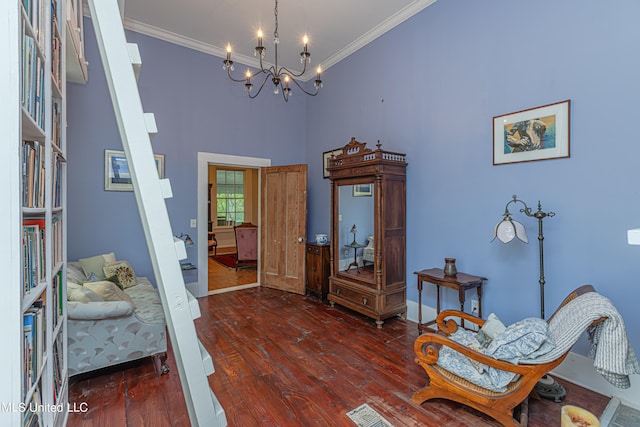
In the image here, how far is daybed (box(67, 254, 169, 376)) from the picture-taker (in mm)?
2189

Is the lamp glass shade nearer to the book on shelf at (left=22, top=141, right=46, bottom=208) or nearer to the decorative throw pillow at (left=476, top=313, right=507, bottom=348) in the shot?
the decorative throw pillow at (left=476, top=313, right=507, bottom=348)

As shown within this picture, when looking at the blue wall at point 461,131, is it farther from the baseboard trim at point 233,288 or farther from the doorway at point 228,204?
the doorway at point 228,204

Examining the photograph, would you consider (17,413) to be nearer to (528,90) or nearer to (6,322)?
(6,322)

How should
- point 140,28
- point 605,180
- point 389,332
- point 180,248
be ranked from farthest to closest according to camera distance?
point 140,28, point 389,332, point 605,180, point 180,248

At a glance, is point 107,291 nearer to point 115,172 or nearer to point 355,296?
point 115,172

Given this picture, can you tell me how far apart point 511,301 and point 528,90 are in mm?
1908

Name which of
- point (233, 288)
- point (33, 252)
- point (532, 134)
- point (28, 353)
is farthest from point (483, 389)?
point (233, 288)

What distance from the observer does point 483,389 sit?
6.24 ft

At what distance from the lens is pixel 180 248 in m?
0.89

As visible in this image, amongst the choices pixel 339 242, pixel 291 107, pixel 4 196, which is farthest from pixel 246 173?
pixel 4 196

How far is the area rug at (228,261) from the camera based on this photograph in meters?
6.53

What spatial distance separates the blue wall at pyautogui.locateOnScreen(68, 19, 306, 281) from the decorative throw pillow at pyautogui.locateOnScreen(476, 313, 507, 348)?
3.84 m

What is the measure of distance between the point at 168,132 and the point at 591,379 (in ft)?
17.2

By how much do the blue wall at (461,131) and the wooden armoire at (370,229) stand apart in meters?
0.19
